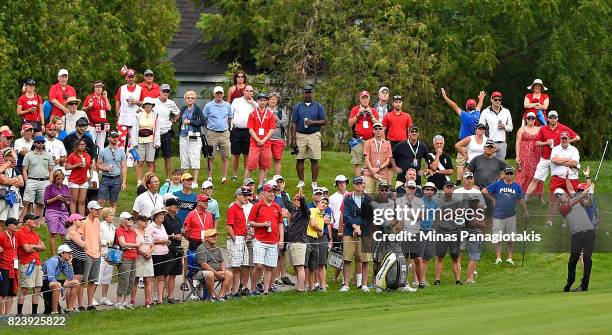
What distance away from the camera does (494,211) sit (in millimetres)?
31328

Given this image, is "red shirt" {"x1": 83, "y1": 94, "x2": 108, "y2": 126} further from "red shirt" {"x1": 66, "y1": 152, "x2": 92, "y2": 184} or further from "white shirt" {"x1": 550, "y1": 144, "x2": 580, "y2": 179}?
"white shirt" {"x1": 550, "y1": 144, "x2": 580, "y2": 179}

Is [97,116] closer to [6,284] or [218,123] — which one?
[218,123]

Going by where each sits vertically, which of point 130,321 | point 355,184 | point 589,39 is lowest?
point 130,321

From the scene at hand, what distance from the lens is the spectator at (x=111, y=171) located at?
105ft

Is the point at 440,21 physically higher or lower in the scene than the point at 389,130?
higher

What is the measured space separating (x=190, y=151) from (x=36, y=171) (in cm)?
486

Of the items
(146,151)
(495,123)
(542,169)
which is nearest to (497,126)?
(495,123)

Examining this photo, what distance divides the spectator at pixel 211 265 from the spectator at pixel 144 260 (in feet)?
3.42

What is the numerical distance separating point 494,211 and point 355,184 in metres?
2.82

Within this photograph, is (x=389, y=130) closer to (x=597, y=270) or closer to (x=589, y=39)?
(x=597, y=270)

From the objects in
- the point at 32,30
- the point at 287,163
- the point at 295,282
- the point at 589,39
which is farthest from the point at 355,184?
the point at 589,39

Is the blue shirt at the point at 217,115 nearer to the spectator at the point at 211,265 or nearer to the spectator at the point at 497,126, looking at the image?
the spectator at the point at 497,126

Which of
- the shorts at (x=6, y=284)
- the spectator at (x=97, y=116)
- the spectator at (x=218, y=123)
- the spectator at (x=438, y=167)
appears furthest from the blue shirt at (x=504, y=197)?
the shorts at (x=6, y=284)

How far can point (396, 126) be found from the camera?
33906mm
